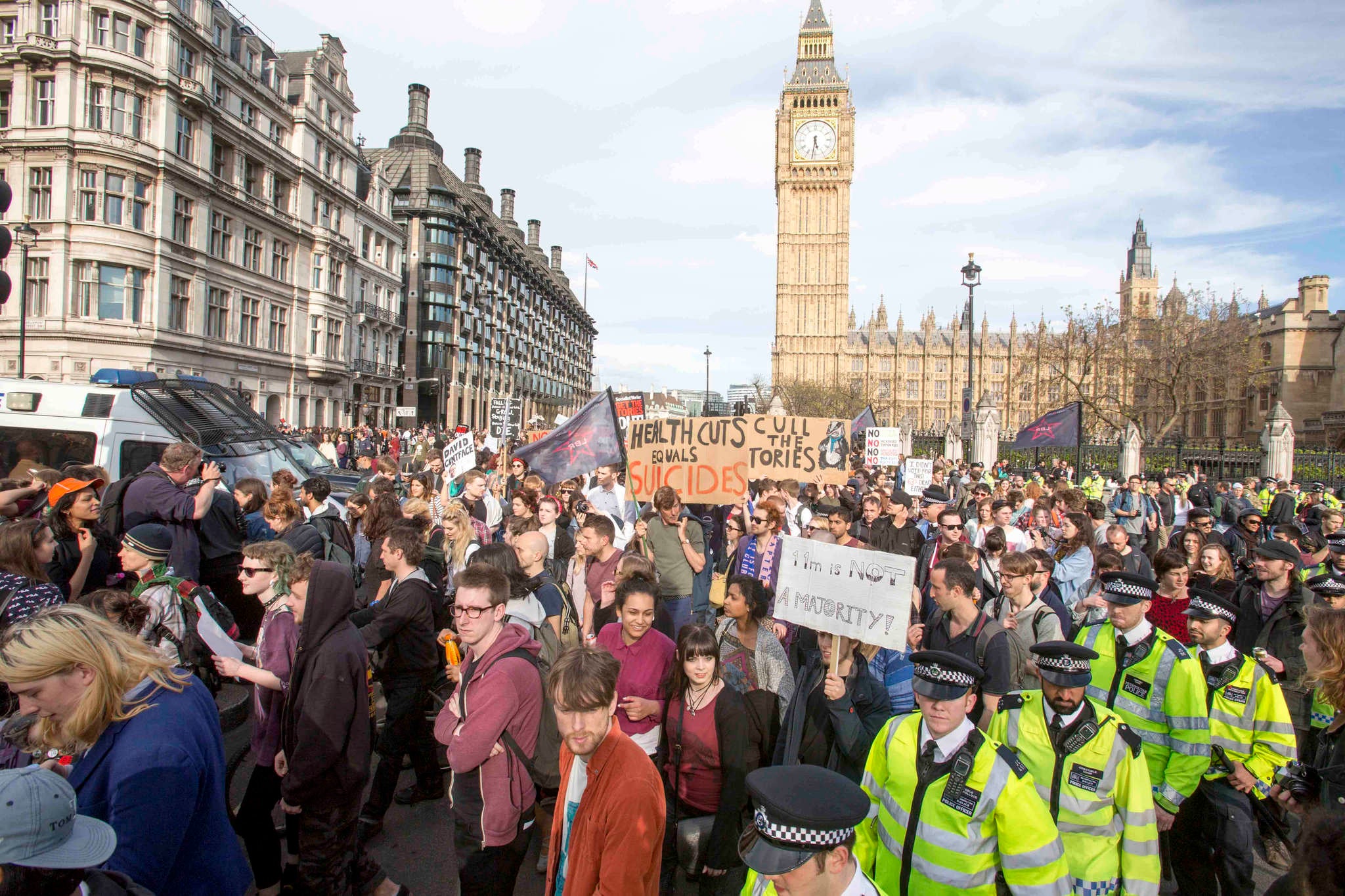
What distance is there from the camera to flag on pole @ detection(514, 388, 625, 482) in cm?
843

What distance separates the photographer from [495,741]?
3150 millimetres

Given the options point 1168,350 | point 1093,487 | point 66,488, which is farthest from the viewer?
point 1168,350

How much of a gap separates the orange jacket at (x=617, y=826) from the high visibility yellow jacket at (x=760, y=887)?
1.34 feet

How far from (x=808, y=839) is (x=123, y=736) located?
2083mm

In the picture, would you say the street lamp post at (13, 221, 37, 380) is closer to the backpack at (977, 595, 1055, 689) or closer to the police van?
the police van

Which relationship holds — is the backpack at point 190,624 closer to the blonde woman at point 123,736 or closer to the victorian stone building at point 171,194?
the blonde woman at point 123,736

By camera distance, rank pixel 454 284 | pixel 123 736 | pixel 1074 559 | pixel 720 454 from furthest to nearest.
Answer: pixel 454 284
pixel 720 454
pixel 1074 559
pixel 123 736

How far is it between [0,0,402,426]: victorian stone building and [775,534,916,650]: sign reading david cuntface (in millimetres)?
27266

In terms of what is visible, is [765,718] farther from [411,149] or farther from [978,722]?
[411,149]

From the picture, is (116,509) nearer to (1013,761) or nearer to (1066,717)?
(1013,761)

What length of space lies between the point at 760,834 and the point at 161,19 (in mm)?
34520

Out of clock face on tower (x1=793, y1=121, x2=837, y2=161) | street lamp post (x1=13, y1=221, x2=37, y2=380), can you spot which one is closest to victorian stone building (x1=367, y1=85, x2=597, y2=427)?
street lamp post (x1=13, y1=221, x2=37, y2=380)

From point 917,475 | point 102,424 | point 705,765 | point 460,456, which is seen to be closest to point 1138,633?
point 705,765

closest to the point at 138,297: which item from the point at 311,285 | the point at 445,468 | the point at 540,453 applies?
the point at 311,285
